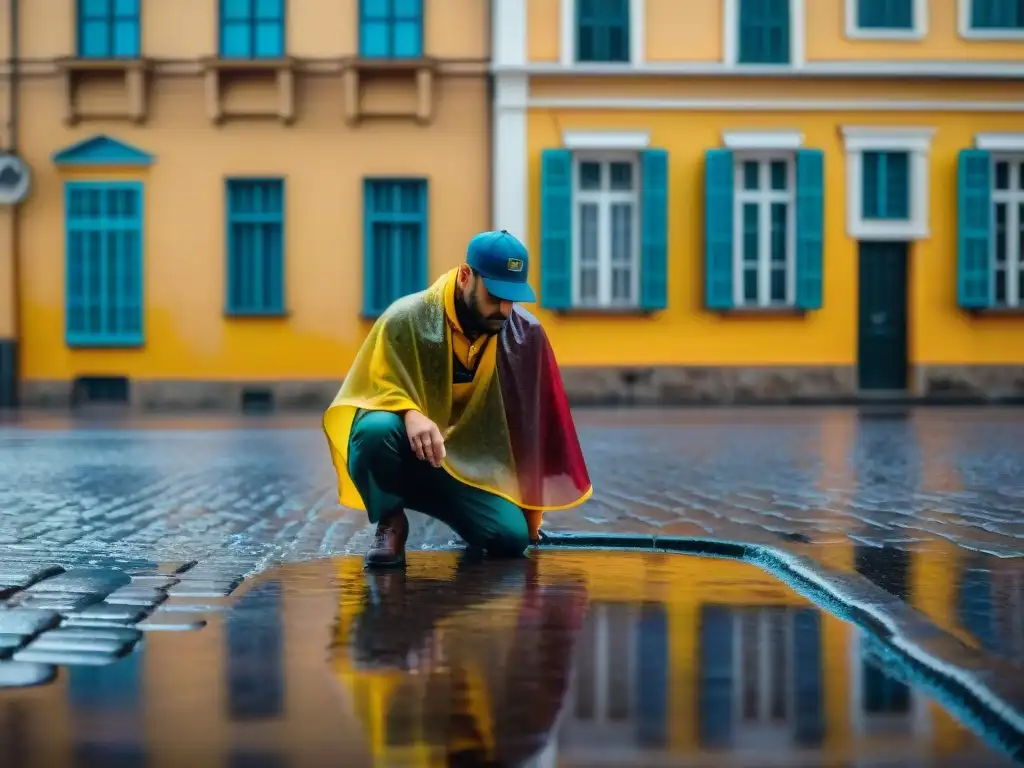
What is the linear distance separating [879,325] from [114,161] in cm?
1165

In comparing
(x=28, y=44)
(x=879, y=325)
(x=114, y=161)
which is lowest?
(x=879, y=325)

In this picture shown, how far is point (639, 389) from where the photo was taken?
2227 centimetres

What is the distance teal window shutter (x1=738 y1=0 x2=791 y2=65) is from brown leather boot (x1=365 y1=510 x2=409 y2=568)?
57.5 feet

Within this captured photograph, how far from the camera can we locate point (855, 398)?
22406 mm

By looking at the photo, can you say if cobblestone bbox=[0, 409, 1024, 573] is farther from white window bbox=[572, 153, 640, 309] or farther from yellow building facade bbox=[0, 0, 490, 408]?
white window bbox=[572, 153, 640, 309]

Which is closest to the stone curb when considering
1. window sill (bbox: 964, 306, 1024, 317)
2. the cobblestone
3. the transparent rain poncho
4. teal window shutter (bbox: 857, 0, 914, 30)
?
the cobblestone

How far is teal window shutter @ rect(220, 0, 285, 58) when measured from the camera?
22047 mm

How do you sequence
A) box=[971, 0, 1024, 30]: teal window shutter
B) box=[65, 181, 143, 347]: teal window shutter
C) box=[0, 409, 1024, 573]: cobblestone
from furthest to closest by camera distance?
box=[971, 0, 1024, 30]: teal window shutter, box=[65, 181, 143, 347]: teal window shutter, box=[0, 409, 1024, 573]: cobblestone

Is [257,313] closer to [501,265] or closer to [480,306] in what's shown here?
[480,306]

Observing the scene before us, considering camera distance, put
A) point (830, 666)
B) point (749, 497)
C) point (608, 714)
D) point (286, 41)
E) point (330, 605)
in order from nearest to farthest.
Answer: point (608, 714)
point (830, 666)
point (330, 605)
point (749, 497)
point (286, 41)

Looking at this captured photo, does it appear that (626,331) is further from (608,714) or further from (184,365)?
(608,714)

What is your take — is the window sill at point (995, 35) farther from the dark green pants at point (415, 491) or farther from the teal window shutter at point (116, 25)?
the dark green pants at point (415, 491)

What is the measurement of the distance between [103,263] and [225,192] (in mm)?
2120

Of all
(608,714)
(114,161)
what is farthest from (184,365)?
(608,714)
